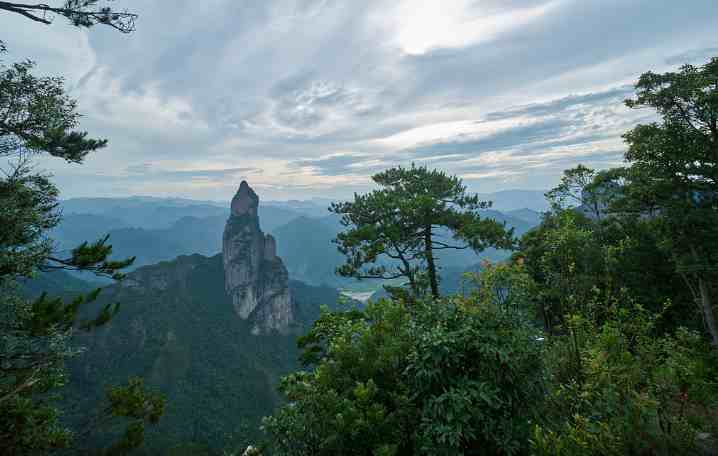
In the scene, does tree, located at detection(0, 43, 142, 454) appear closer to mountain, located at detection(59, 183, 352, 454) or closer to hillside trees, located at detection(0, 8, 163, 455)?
hillside trees, located at detection(0, 8, 163, 455)

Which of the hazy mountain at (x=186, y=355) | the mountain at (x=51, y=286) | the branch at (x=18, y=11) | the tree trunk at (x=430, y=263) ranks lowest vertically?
the hazy mountain at (x=186, y=355)

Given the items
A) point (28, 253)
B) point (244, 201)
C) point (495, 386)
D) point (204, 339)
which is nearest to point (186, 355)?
point (204, 339)

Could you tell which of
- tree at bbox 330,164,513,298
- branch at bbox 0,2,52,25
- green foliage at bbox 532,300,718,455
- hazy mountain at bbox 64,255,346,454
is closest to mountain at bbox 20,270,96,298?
hazy mountain at bbox 64,255,346,454

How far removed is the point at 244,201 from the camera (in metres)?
188

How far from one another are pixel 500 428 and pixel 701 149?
16040 millimetres

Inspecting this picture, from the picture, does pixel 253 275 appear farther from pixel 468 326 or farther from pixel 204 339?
pixel 468 326

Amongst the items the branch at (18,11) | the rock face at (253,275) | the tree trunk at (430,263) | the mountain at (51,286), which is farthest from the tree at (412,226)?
the mountain at (51,286)

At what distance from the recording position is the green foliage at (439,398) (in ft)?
15.3

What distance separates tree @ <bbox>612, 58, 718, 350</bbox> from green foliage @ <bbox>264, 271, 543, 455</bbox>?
13811 mm

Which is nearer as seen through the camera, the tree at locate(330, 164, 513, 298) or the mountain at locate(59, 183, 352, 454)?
the tree at locate(330, 164, 513, 298)

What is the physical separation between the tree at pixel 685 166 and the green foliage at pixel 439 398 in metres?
13.8

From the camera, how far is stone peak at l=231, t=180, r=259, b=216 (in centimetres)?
18550

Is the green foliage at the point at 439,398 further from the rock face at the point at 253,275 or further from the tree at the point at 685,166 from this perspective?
the rock face at the point at 253,275

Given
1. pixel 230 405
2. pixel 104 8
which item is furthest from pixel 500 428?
pixel 230 405
